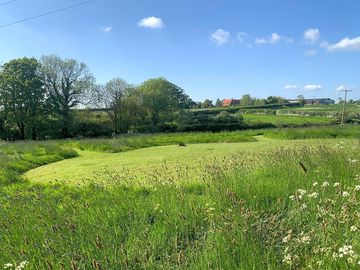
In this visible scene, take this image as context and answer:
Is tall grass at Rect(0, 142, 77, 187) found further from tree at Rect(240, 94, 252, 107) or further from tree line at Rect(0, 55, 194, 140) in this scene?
tree at Rect(240, 94, 252, 107)

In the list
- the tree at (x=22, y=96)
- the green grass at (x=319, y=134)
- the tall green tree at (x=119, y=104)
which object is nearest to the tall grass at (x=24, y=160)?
the green grass at (x=319, y=134)

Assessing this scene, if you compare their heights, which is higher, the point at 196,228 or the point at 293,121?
the point at 196,228

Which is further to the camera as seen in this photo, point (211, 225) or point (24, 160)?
point (24, 160)

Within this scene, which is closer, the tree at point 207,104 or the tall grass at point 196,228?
the tall grass at point 196,228

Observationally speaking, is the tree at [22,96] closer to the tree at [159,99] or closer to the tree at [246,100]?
the tree at [159,99]

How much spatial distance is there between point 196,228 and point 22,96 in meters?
30.7

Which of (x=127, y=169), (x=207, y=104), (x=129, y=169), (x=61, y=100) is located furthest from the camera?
(x=207, y=104)

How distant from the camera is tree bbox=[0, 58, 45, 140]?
1174 inches

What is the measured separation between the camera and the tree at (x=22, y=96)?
29828 mm

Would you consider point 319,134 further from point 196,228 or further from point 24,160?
point 196,228

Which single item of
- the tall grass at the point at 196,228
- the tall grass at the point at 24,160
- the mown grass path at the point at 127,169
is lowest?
the tall grass at the point at 24,160

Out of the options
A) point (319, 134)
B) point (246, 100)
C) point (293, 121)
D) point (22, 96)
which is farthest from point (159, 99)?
point (246, 100)

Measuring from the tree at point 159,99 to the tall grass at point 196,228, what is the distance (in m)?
34.1

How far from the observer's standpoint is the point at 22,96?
98.2ft
